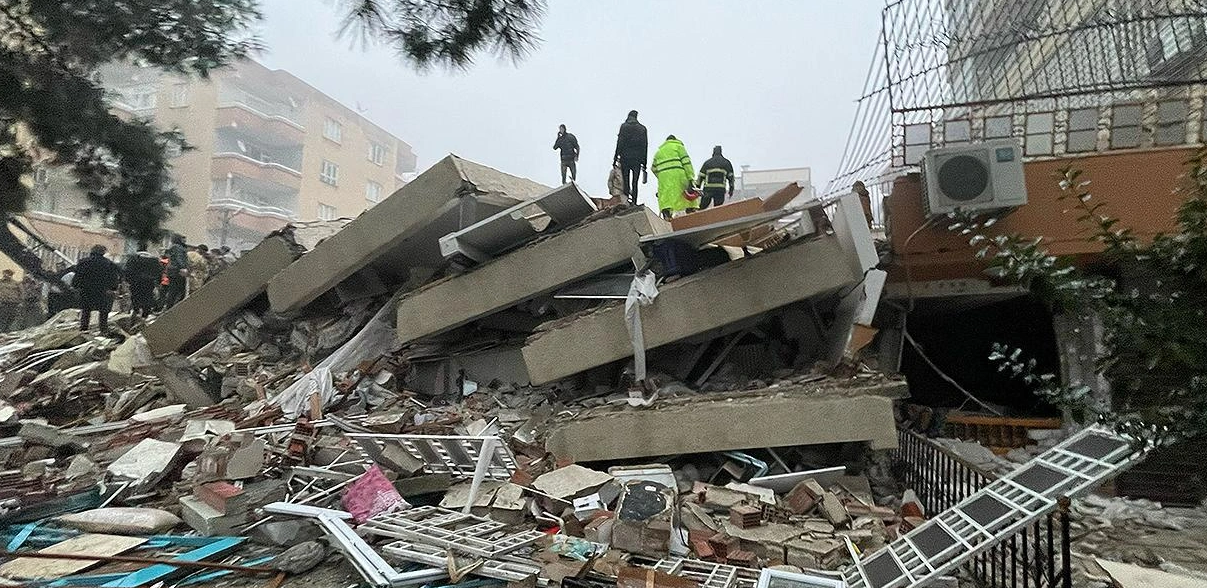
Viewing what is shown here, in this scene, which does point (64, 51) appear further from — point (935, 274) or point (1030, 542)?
point (935, 274)

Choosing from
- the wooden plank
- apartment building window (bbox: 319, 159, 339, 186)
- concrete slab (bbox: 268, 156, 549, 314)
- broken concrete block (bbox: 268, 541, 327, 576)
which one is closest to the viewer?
the wooden plank

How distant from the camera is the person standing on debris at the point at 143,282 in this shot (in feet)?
35.9

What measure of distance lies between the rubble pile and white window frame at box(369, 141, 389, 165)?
39136 mm

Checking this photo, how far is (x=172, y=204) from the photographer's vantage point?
155 inches

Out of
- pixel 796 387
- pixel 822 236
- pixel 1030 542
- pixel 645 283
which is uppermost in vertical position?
pixel 822 236

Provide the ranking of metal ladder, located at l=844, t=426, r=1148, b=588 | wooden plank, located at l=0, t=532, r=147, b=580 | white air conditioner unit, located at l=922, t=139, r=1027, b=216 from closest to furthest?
metal ladder, located at l=844, t=426, r=1148, b=588 → wooden plank, located at l=0, t=532, r=147, b=580 → white air conditioner unit, located at l=922, t=139, r=1027, b=216

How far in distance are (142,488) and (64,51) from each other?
13.8 feet

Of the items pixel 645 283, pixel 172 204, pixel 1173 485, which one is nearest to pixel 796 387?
pixel 645 283

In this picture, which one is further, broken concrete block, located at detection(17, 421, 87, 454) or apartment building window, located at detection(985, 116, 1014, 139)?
apartment building window, located at detection(985, 116, 1014, 139)

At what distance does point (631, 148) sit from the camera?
448 inches

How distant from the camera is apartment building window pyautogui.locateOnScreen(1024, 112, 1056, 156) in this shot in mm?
7297

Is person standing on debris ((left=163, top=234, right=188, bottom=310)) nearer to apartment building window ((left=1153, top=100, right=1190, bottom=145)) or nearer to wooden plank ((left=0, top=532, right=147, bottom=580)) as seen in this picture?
wooden plank ((left=0, top=532, right=147, bottom=580))

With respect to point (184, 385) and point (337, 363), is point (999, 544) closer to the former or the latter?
point (337, 363)

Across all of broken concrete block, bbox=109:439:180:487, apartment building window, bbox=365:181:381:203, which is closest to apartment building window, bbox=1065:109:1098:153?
broken concrete block, bbox=109:439:180:487
